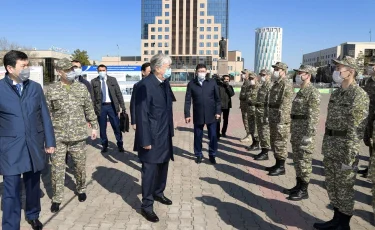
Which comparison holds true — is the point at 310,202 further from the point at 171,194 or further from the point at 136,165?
the point at 136,165

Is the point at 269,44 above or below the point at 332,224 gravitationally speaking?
above

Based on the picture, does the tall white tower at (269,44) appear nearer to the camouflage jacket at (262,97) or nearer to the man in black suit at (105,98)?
the camouflage jacket at (262,97)

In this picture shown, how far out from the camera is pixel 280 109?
5.27 meters

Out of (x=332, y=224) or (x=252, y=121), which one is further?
(x=252, y=121)

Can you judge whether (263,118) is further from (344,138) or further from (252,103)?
(344,138)

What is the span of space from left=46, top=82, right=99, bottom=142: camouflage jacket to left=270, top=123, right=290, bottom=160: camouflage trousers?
3.11 m

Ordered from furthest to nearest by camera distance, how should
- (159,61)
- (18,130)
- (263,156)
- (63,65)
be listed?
(263,156) < (63,65) < (159,61) < (18,130)

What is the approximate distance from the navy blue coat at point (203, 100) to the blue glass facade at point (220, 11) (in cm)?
9635

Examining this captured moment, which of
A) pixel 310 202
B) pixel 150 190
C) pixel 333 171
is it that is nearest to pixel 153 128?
pixel 150 190

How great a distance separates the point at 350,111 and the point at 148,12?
102m

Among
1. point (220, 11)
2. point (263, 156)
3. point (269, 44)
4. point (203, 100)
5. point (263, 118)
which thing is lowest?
point (263, 156)

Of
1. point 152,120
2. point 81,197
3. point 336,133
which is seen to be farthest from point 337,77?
point 81,197

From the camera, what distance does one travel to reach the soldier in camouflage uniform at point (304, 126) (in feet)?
14.1

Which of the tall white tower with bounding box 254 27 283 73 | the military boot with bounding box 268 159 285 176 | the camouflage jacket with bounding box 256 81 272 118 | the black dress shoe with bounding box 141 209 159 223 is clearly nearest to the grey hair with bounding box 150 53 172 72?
the black dress shoe with bounding box 141 209 159 223
